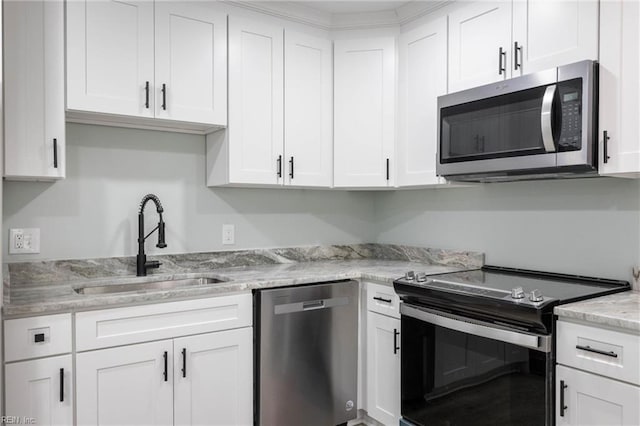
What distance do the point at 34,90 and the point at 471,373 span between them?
2.18m

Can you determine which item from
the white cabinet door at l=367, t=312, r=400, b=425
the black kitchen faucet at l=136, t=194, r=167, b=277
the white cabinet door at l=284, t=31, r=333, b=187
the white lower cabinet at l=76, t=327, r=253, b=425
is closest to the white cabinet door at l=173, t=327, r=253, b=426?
the white lower cabinet at l=76, t=327, r=253, b=425

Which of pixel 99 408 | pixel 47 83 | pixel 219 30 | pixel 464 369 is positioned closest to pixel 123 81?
pixel 47 83

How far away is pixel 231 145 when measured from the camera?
2496 mm

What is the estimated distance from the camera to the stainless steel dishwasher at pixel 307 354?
2213mm

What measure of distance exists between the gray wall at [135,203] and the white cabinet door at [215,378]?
0.71m

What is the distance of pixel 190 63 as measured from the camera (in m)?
2.35

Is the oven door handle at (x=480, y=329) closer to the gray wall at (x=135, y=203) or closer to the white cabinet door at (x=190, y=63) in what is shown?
the gray wall at (x=135, y=203)

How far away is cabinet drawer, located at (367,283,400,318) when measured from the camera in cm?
233

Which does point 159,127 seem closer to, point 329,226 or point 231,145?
point 231,145

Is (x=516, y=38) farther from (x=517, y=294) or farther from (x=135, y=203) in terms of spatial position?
(x=135, y=203)

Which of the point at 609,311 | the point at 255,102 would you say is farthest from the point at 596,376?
the point at 255,102

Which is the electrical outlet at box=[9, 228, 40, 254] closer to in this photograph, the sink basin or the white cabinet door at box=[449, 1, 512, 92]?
the sink basin

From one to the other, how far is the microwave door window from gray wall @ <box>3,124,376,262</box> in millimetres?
1114

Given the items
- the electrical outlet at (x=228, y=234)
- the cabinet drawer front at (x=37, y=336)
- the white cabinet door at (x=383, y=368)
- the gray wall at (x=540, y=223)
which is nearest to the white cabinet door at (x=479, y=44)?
the gray wall at (x=540, y=223)
